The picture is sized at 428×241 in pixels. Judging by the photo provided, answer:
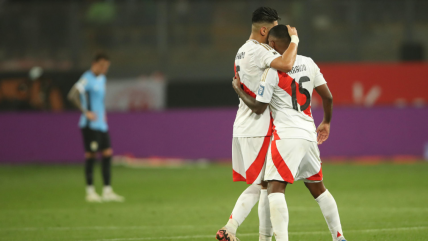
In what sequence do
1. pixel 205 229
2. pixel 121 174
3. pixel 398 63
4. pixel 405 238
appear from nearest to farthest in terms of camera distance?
pixel 405 238, pixel 205 229, pixel 121 174, pixel 398 63

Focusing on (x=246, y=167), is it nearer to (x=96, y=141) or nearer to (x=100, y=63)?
(x=96, y=141)

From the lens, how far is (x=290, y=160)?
16.9 ft

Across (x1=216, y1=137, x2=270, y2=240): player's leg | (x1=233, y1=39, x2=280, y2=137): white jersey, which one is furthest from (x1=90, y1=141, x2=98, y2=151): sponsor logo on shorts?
(x1=233, y1=39, x2=280, y2=137): white jersey

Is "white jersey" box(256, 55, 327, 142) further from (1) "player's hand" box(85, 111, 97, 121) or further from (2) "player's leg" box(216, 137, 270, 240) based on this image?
(1) "player's hand" box(85, 111, 97, 121)

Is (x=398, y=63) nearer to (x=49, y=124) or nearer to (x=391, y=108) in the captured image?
(x=391, y=108)

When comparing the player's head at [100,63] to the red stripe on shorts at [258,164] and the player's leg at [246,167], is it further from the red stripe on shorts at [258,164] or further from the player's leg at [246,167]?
the red stripe on shorts at [258,164]

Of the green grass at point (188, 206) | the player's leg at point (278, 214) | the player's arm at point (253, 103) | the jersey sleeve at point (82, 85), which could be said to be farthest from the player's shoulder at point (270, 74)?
the jersey sleeve at point (82, 85)

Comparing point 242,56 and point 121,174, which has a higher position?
point 242,56

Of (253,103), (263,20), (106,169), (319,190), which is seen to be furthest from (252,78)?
(106,169)

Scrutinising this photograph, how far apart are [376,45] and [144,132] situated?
795cm

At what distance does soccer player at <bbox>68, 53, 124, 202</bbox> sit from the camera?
10320mm

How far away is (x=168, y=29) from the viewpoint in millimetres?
19641

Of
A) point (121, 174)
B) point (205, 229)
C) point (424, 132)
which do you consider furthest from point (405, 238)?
point (424, 132)

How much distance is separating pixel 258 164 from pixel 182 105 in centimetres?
1419
